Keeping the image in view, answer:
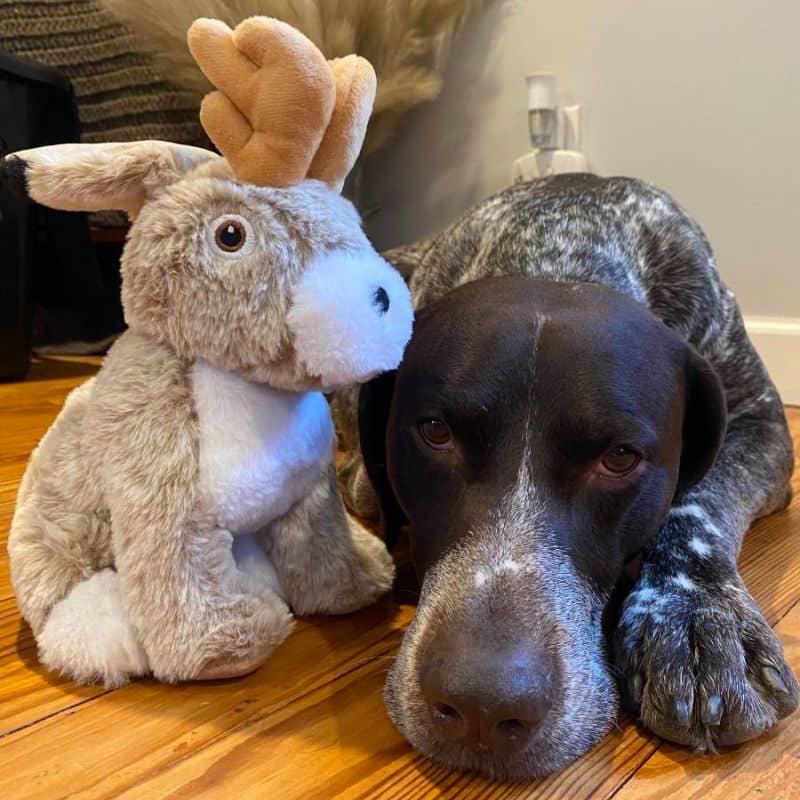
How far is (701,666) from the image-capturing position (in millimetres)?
1248

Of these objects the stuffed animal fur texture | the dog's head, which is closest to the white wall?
the stuffed animal fur texture

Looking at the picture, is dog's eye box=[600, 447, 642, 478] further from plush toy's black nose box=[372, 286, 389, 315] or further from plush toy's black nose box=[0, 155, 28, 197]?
plush toy's black nose box=[0, 155, 28, 197]

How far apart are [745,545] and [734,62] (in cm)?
197

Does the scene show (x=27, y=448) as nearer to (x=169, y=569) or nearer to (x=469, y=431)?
(x=169, y=569)

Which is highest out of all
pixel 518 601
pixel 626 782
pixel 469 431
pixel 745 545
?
pixel 469 431

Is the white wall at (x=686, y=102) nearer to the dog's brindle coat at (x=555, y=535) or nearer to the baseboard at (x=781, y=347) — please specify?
the baseboard at (x=781, y=347)

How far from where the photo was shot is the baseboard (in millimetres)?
3297

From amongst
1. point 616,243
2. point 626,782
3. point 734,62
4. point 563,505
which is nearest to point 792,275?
point 734,62

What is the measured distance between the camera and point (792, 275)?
128 inches

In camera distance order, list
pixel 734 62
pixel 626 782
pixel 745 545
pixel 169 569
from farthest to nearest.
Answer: pixel 734 62
pixel 745 545
pixel 169 569
pixel 626 782

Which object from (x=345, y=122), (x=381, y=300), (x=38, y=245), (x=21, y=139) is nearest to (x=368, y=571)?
(x=381, y=300)

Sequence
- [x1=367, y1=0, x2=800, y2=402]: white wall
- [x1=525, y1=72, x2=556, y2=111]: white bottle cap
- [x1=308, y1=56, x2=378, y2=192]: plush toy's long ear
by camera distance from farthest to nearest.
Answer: [x1=525, y1=72, x2=556, y2=111]: white bottle cap → [x1=367, y1=0, x2=800, y2=402]: white wall → [x1=308, y1=56, x2=378, y2=192]: plush toy's long ear

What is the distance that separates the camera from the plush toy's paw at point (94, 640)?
125 cm

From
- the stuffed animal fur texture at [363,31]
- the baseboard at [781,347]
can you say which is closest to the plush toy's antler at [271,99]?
the stuffed animal fur texture at [363,31]
